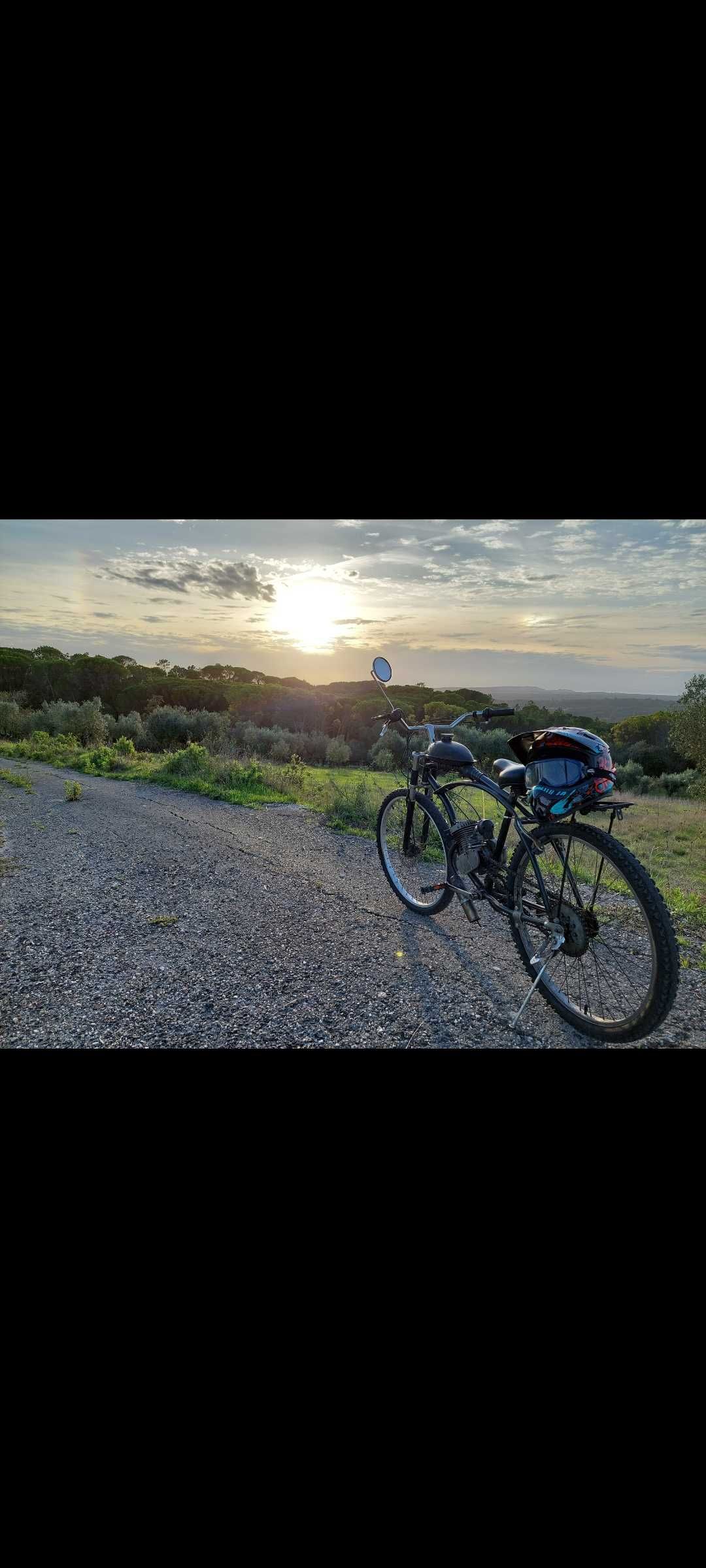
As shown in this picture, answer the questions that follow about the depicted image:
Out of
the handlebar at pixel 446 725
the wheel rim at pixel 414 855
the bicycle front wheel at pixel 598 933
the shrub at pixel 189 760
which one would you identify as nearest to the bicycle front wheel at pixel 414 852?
the wheel rim at pixel 414 855

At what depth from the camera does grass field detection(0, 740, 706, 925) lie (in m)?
2.54

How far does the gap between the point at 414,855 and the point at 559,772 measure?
1.16m

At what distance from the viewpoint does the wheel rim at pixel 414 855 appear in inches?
116

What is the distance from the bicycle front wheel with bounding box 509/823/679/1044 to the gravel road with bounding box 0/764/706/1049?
0.16 metres

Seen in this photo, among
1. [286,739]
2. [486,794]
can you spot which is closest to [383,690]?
[486,794]

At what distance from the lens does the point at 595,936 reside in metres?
1.93

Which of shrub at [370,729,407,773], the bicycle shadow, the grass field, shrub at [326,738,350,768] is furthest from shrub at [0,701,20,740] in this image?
the bicycle shadow

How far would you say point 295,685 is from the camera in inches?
188

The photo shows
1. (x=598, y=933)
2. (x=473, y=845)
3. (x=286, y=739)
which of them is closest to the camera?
(x=598, y=933)

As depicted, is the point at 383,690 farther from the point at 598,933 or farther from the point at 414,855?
the point at 598,933

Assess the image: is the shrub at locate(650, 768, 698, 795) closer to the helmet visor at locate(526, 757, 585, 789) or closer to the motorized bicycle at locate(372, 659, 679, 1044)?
the motorized bicycle at locate(372, 659, 679, 1044)

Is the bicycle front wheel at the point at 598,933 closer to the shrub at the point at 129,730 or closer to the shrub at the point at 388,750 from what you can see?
the shrub at the point at 388,750
